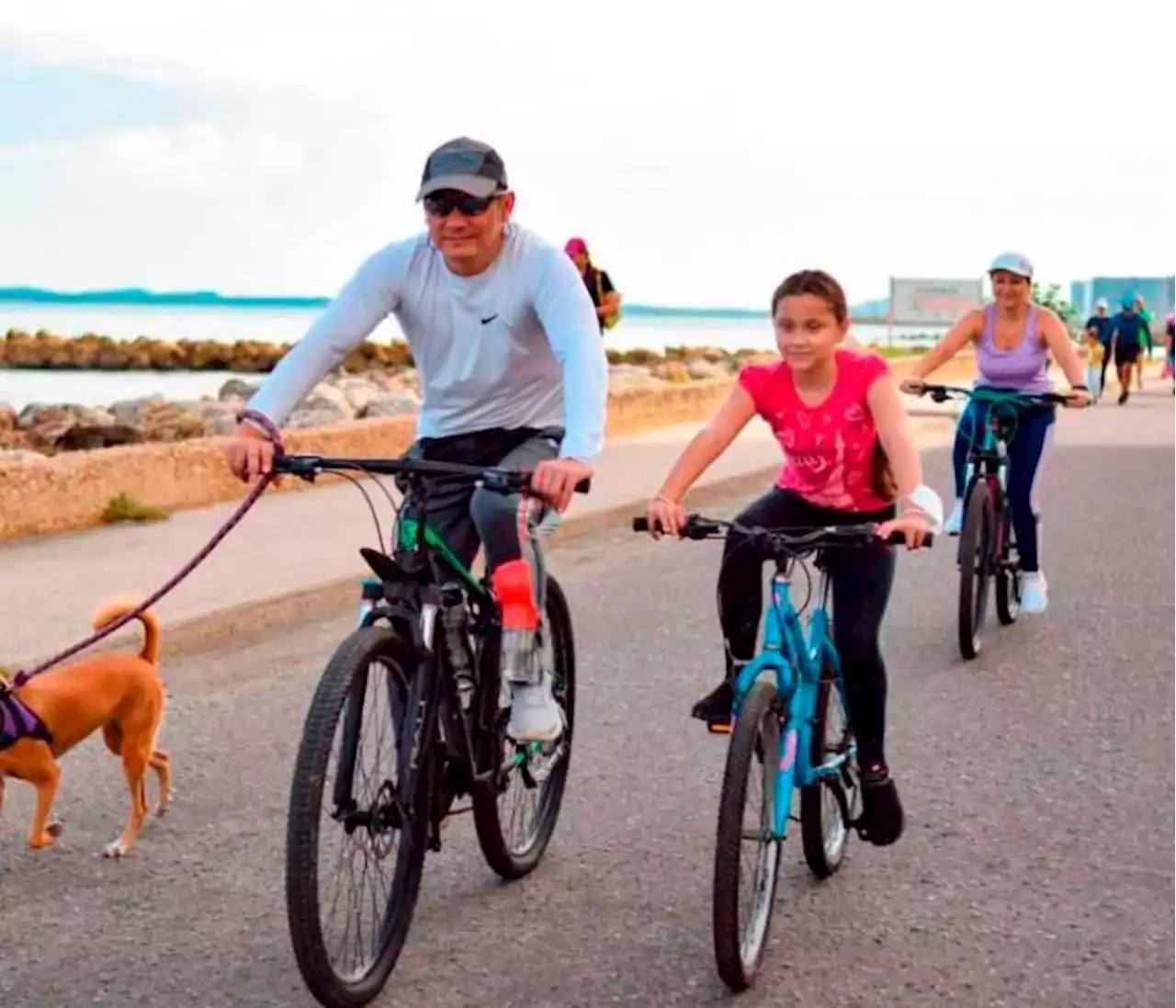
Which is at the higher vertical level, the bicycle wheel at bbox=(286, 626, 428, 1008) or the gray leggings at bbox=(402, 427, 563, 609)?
the gray leggings at bbox=(402, 427, 563, 609)

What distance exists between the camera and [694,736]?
23.4 feet

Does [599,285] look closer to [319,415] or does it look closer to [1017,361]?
[1017,361]

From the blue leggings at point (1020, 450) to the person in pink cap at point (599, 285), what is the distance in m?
3.87

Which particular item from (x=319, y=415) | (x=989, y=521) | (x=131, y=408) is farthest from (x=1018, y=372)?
(x=131, y=408)

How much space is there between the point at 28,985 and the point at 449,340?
6.31ft

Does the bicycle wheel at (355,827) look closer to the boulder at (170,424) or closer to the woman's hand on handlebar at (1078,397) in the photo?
the woman's hand on handlebar at (1078,397)

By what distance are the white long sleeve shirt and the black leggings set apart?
0.64m

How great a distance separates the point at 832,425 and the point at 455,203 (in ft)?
3.84

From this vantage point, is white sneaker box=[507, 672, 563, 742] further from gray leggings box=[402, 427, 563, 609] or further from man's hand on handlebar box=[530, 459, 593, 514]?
man's hand on handlebar box=[530, 459, 593, 514]

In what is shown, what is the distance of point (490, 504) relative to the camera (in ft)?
16.3

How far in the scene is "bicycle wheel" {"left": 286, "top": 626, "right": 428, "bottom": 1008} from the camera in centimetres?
411

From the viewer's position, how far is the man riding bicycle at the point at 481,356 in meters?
4.76

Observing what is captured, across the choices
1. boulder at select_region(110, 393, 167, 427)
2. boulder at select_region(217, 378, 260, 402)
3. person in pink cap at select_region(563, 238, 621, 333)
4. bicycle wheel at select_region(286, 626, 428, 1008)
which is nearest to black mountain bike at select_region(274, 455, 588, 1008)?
bicycle wheel at select_region(286, 626, 428, 1008)

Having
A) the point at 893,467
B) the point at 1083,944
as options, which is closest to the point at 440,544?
the point at 893,467
